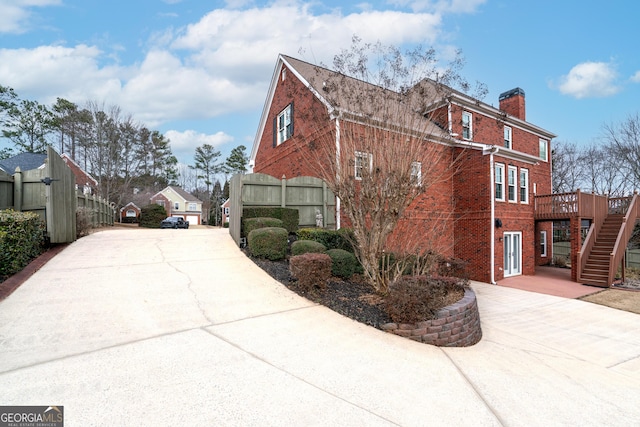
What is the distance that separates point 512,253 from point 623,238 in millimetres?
4679

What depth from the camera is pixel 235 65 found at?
13609 millimetres

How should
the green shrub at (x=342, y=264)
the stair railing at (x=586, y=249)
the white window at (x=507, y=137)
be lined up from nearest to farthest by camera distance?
the green shrub at (x=342, y=264) → the stair railing at (x=586, y=249) → the white window at (x=507, y=137)

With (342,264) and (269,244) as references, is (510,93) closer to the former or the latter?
(342,264)

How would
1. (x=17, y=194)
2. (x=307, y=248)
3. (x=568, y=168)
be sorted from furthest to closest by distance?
(x=568, y=168) < (x=17, y=194) < (x=307, y=248)

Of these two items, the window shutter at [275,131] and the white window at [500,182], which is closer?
the white window at [500,182]

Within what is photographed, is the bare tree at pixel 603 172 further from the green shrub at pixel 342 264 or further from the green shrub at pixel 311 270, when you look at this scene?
the green shrub at pixel 311 270

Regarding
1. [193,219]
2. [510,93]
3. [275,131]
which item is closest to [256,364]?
[275,131]

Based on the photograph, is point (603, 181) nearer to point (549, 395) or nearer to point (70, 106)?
point (549, 395)

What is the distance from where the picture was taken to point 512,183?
13992 millimetres

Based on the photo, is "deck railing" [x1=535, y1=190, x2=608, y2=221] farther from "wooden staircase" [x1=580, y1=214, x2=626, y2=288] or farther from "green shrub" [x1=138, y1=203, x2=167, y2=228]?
"green shrub" [x1=138, y1=203, x2=167, y2=228]

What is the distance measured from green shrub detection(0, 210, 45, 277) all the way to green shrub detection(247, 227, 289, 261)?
4.46 meters


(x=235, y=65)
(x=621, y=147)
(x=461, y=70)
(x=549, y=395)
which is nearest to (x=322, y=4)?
(x=461, y=70)

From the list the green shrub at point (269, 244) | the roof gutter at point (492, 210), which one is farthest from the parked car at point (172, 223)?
the roof gutter at point (492, 210)

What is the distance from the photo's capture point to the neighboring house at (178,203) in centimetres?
4200
